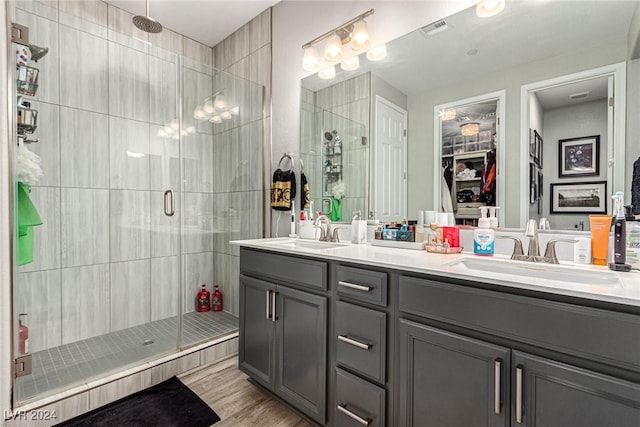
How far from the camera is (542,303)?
2.82 feet

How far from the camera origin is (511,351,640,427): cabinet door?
0.75 m

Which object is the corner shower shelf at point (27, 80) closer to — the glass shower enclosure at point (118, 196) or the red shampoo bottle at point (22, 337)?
the glass shower enclosure at point (118, 196)

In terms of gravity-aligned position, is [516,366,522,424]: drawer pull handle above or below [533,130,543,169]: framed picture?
below

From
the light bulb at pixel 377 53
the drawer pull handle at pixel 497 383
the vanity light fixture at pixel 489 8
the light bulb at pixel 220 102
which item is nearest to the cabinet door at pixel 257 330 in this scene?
the drawer pull handle at pixel 497 383

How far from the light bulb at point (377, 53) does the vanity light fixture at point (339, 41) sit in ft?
0.16

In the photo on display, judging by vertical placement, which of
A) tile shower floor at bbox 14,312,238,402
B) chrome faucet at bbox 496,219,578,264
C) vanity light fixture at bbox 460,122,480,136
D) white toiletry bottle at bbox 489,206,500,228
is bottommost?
tile shower floor at bbox 14,312,238,402

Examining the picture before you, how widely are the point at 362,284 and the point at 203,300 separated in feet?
6.70

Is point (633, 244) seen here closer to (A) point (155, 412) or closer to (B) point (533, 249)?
(B) point (533, 249)

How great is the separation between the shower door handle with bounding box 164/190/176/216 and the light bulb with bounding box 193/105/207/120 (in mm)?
691

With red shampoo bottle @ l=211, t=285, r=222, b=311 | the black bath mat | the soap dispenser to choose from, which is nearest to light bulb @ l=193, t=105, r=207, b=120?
red shampoo bottle @ l=211, t=285, r=222, b=311

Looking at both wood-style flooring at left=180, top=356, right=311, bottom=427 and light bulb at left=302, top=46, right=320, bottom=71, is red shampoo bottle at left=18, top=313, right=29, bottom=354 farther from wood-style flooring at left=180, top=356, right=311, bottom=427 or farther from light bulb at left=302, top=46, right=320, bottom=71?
light bulb at left=302, top=46, right=320, bottom=71

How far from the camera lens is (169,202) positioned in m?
2.43

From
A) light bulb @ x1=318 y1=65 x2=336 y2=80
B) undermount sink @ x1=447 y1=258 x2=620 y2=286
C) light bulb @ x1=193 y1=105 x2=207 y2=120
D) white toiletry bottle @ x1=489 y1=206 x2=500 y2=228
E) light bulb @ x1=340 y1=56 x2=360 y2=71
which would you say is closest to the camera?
undermount sink @ x1=447 y1=258 x2=620 y2=286

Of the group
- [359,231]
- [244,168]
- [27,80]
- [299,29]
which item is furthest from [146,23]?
[359,231]
